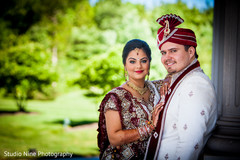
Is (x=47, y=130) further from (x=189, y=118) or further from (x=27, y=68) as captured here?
(x=189, y=118)

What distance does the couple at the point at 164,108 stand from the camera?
5.59 ft

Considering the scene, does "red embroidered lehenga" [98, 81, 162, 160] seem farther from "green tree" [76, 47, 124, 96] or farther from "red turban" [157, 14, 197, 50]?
"green tree" [76, 47, 124, 96]

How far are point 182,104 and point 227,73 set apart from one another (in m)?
0.90

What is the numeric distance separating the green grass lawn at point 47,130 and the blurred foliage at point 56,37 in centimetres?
139

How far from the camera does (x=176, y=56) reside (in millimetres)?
1889

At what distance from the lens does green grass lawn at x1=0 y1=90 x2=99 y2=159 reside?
10.1m

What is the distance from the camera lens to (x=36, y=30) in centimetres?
2075

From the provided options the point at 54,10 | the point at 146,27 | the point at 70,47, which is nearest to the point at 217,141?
the point at 146,27

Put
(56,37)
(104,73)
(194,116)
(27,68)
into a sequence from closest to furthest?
(194,116) → (104,73) → (27,68) → (56,37)

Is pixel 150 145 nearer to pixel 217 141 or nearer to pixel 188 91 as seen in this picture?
pixel 188 91

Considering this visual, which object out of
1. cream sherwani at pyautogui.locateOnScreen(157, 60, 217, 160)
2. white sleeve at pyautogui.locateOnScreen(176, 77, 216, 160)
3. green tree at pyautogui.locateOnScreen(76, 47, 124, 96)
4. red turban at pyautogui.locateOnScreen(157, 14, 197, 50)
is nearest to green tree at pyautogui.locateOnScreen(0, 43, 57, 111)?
green tree at pyautogui.locateOnScreen(76, 47, 124, 96)

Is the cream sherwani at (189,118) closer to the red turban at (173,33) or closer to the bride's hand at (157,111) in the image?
the bride's hand at (157,111)

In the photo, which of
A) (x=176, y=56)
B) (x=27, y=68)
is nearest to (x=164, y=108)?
(x=176, y=56)

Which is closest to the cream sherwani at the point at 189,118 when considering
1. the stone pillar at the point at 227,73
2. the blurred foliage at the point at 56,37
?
the stone pillar at the point at 227,73
